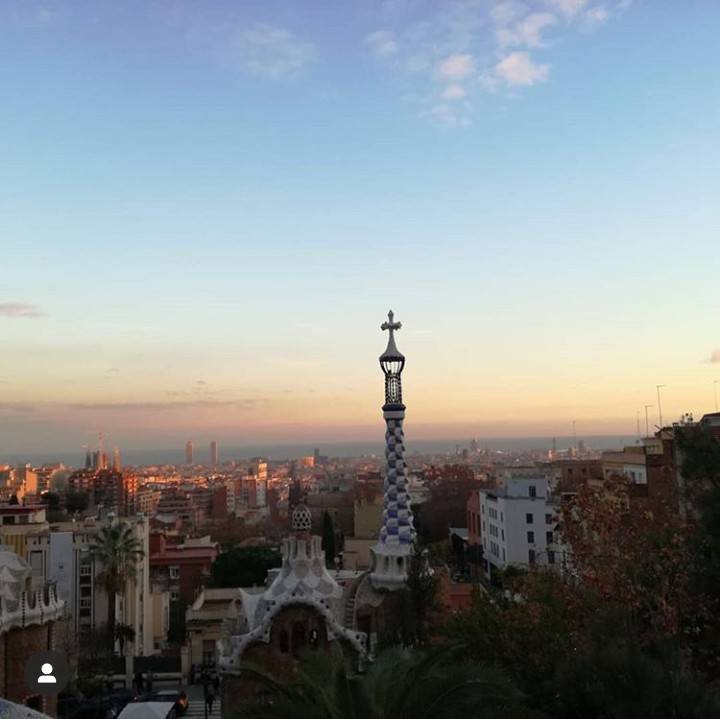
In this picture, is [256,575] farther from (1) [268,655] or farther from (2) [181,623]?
(1) [268,655]

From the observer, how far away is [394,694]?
7711mm

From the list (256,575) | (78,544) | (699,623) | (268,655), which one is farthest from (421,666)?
(256,575)

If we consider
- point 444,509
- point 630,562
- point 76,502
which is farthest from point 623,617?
point 76,502

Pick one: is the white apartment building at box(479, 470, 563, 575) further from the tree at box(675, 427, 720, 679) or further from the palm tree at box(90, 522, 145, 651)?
the tree at box(675, 427, 720, 679)

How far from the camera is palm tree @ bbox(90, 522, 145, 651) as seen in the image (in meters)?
25.4

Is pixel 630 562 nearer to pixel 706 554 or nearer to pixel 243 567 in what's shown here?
pixel 706 554

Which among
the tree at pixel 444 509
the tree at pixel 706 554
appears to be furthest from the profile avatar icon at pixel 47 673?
the tree at pixel 444 509

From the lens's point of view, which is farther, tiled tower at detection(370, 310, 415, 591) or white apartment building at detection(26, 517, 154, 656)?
white apartment building at detection(26, 517, 154, 656)

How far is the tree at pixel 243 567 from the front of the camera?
37.5m

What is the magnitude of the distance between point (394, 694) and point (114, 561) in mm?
20156

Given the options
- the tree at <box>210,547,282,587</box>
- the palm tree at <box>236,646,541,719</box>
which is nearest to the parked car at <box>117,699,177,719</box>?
the palm tree at <box>236,646,541,719</box>

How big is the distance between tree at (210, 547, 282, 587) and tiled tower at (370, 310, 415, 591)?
61.2 ft

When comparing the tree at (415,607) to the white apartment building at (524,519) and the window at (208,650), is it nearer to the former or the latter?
the window at (208,650)

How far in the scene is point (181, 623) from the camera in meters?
36.8
